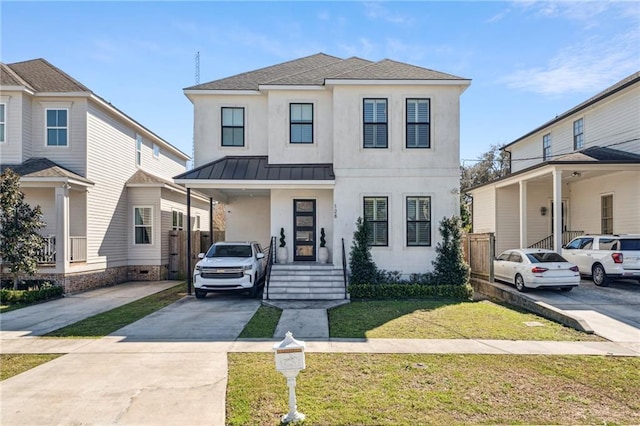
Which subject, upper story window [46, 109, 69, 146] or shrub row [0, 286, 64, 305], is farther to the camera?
upper story window [46, 109, 69, 146]

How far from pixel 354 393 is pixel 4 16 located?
45.4ft

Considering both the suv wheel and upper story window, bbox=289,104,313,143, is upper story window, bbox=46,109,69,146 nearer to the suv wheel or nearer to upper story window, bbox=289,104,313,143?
upper story window, bbox=289,104,313,143

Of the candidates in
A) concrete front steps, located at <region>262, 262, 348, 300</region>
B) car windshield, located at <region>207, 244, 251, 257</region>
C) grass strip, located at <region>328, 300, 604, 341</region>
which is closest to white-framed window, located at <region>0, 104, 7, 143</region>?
car windshield, located at <region>207, 244, 251, 257</region>

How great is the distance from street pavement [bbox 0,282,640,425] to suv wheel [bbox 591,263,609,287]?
3.57 metres

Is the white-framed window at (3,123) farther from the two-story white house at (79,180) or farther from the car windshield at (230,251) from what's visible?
the car windshield at (230,251)

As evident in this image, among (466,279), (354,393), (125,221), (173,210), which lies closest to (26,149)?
(125,221)

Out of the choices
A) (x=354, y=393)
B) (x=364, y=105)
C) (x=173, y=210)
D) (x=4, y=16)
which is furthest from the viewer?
(x=173, y=210)

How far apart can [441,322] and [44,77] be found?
16796 mm

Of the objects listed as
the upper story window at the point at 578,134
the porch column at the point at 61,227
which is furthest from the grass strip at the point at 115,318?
the upper story window at the point at 578,134

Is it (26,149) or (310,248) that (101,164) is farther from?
(310,248)

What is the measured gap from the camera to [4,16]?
1117 centimetres

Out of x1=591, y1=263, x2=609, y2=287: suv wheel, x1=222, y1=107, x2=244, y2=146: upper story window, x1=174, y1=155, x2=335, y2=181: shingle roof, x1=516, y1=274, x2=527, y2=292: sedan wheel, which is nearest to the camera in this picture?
x1=516, y1=274, x2=527, y2=292: sedan wheel

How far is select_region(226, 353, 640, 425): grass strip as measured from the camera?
4.54m

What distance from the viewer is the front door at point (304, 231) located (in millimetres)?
14530
